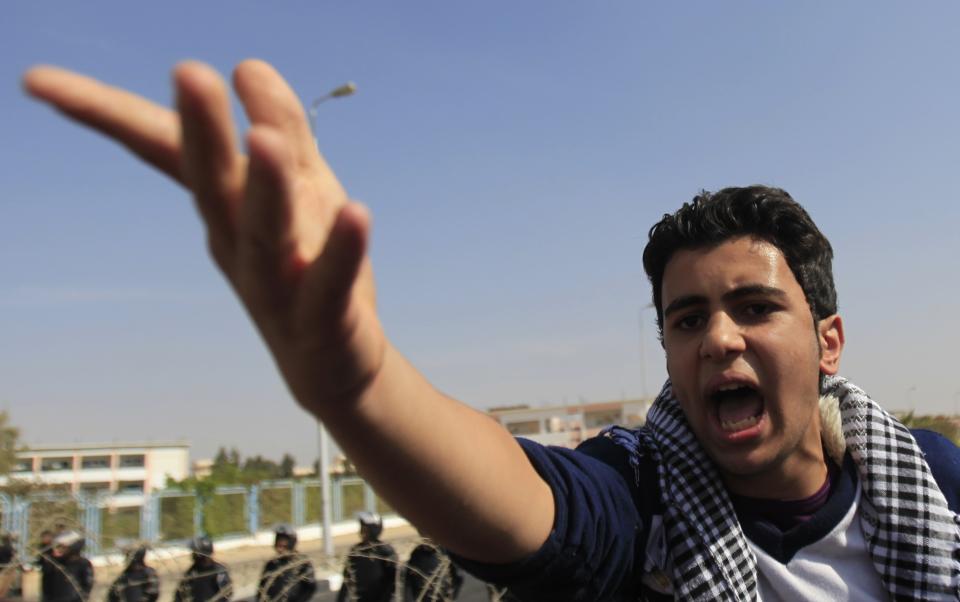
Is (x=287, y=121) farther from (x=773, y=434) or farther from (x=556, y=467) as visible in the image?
(x=773, y=434)

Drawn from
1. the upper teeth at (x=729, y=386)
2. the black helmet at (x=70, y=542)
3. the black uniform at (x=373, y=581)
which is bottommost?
the black uniform at (x=373, y=581)

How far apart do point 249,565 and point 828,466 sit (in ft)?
16.5

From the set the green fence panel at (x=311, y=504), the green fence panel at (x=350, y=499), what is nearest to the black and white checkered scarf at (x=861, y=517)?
the green fence panel at (x=311, y=504)

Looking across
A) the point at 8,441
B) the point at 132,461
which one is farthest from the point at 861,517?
the point at 132,461

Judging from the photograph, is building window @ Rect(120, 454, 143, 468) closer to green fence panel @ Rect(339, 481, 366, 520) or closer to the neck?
green fence panel @ Rect(339, 481, 366, 520)

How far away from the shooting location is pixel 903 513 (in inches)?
73.0

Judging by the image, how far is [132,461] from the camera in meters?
87.1

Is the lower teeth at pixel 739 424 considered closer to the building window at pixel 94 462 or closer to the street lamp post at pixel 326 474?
the street lamp post at pixel 326 474

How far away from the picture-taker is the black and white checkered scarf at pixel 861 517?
1.75m

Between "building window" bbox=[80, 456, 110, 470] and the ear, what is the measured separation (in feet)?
308

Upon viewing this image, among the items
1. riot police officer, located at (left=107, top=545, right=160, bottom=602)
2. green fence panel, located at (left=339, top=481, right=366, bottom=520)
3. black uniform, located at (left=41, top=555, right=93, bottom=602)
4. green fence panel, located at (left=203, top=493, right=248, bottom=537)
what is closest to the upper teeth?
riot police officer, located at (left=107, top=545, right=160, bottom=602)

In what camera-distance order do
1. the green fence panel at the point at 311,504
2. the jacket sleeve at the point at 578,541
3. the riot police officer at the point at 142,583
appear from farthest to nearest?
the green fence panel at the point at 311,504
the riot police officer at the point at 142,583
the jacket sleeve at the point at 578,541

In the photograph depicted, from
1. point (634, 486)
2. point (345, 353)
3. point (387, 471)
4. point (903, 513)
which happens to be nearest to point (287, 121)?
point (345, 353)

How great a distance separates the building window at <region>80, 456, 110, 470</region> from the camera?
Result: 8638 centimetres
